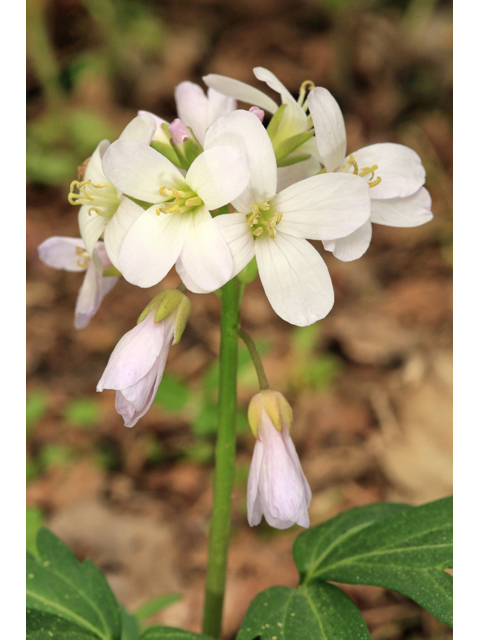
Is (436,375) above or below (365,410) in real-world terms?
above

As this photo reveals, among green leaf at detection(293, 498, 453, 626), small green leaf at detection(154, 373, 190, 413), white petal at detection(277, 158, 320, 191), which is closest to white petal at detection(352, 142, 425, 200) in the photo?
white petal at detection(277, 158, 320, 191)

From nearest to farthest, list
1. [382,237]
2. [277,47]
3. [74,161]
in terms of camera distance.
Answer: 1. [382,237]
2. [74,161]
3. [277,47]

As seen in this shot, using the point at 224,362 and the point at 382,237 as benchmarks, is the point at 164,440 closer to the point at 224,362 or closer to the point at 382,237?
the point at 224,362

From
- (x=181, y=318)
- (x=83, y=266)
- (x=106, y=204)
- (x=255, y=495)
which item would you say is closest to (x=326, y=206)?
(x=181, y=318)

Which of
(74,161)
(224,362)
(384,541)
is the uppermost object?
(74,161)

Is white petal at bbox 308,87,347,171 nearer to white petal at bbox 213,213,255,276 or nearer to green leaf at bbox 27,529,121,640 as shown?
white petal at bbox 213,213,255,276
